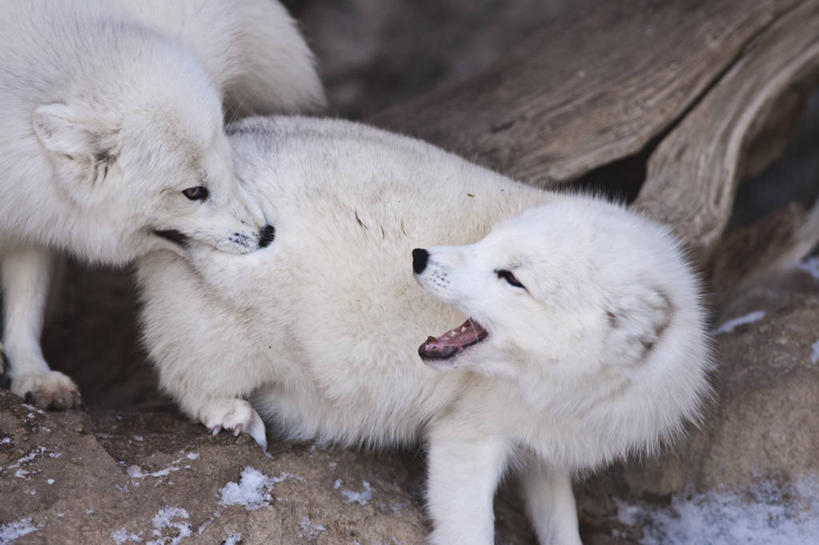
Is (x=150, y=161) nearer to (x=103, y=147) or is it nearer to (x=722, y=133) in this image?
(x=103, y=147)

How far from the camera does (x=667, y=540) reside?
325 cm

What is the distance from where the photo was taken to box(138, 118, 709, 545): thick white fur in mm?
2680

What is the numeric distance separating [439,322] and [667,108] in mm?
1809

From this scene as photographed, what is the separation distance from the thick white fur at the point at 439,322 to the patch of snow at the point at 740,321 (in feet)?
2.38

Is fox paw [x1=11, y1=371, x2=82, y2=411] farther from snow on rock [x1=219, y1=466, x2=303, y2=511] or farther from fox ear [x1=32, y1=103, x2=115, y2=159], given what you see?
fox ear [x1=32, y1=103, x2=115, y2=159]

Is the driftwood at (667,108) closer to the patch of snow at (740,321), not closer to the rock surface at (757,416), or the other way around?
the patch of snow at (740,321)

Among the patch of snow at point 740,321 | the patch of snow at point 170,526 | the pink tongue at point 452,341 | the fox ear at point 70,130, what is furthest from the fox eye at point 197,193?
the patch of snow at point 740,321

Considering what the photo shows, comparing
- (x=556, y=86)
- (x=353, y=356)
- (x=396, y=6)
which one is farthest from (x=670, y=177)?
(x=396, y=6)

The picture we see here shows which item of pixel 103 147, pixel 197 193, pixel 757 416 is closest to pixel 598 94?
pixel 757 416

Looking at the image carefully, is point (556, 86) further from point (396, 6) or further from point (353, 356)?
point (396, 6)

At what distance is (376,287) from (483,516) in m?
0.81

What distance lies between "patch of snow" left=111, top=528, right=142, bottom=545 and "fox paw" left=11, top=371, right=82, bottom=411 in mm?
689

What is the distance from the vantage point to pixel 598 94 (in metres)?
4.19

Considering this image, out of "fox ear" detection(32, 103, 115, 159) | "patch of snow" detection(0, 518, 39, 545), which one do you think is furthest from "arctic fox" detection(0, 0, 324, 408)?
"patch of snow" detection(0, 518, 39, 545)
